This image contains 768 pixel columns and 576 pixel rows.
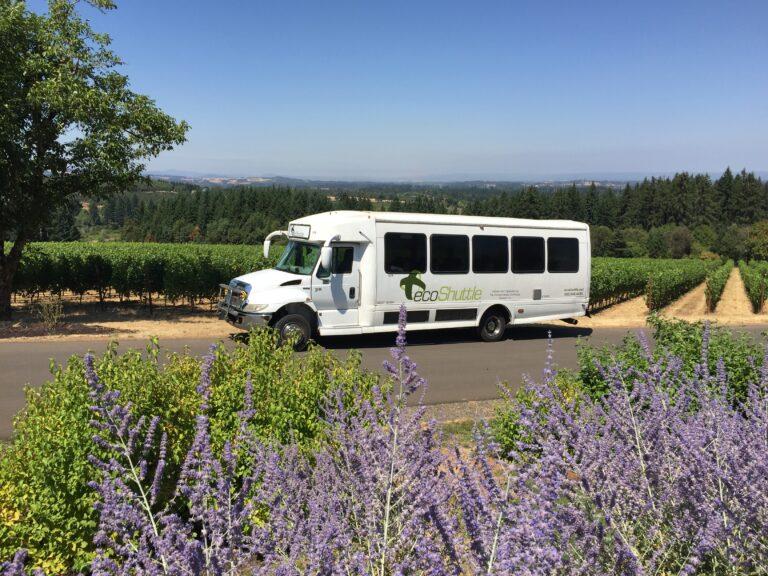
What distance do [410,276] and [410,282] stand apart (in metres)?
0.14

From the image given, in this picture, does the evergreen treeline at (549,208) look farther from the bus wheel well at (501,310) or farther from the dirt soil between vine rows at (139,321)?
the bus wheel well at (501,310)

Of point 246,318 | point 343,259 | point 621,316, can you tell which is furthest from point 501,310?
point 621,316

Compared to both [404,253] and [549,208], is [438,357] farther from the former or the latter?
[549,208]

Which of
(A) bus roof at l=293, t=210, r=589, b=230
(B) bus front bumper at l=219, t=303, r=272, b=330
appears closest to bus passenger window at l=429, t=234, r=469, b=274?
(A) bus roof at l=293, t=210, r=589, b=230

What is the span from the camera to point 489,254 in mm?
14273

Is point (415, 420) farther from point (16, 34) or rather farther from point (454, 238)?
point (16, 34)

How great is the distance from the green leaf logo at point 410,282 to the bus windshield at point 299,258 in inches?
85.0

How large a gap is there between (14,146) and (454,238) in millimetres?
11180

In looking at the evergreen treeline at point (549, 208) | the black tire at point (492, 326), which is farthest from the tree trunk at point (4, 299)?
the evergreen treeline at point (549, 208)

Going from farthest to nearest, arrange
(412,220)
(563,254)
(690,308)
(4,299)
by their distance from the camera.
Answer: (690,308)
(4,299)
(563,254)
(412,220)

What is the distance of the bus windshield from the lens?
495 inches

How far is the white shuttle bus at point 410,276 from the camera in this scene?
12.3 meters

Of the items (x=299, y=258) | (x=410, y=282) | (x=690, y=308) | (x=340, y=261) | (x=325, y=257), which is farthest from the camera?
(x=690, y=308)

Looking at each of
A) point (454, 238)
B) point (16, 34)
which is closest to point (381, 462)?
point (454, 238)
